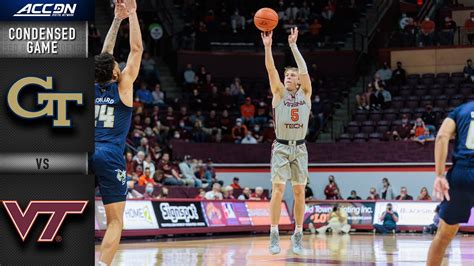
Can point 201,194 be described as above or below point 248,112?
below

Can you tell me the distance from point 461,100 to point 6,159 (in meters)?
27.0

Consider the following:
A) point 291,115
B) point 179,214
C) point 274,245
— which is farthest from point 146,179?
point 274,245

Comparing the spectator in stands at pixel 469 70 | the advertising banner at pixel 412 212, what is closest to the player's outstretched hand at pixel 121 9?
the advertising banner at pixel 412 212

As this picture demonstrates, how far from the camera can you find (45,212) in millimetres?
7699

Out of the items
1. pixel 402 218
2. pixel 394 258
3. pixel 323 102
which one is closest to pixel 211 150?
pixel 323 102

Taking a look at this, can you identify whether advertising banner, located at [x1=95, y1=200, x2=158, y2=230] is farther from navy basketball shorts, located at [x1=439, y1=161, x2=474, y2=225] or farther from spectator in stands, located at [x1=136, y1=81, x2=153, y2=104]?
navy basketball shorts, located at [x1=439, y1=161, x2=474, y2=225]

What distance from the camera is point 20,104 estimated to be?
7.69 metres

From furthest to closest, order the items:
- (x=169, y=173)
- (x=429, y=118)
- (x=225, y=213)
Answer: (x=429, y=118)
(x=169, y=173)
(x=225, y=213)

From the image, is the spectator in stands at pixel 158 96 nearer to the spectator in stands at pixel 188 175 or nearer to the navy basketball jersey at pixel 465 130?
the spectator in stands at pixel 188 175

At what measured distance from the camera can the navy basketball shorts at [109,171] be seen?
29.4ft

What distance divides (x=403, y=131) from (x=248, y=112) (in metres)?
5.78

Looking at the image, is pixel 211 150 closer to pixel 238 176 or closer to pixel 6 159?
pixel 238 176

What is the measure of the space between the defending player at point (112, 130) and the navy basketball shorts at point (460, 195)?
3.20 metres

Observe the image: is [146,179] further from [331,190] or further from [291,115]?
[291,115]
